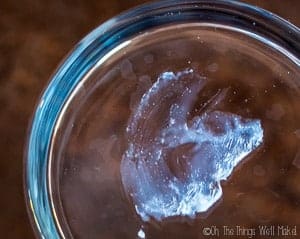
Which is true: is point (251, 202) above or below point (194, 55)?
below

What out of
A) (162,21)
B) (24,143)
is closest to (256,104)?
(162,21)

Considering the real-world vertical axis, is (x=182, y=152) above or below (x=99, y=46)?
below

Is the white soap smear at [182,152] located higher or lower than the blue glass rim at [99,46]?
lower

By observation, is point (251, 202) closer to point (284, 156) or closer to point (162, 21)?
point (284, 156)

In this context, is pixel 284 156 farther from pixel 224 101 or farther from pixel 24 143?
pixel 24 143
